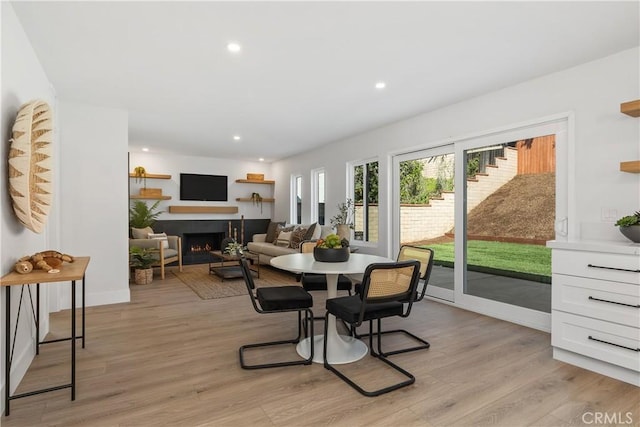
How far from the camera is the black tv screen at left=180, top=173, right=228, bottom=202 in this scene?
7.90 m

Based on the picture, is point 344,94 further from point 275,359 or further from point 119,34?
point 275,359

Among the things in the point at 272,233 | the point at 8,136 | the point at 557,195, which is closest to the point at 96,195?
the point at 8,136

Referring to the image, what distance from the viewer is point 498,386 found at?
2277 mm

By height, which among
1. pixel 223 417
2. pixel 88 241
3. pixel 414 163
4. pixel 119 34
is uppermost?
pixel 119 34

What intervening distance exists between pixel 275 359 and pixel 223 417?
2.55 feet

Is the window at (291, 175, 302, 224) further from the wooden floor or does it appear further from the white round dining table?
the white round dining table

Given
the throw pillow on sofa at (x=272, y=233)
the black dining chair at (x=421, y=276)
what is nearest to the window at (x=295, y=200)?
A: the throw pillow on sofa at (x=272, y=233)

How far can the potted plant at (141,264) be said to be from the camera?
5.45 m

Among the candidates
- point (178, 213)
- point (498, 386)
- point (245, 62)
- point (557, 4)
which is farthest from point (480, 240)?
point (178, 213)

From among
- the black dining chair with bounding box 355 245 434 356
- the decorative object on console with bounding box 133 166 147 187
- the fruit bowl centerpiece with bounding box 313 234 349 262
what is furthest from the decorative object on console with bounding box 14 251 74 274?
the decorative object on console with bounding box 133 166 147 187

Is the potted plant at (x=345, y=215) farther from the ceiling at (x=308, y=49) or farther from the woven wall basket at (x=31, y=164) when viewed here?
the woven wall basket at (x=31, y=164)

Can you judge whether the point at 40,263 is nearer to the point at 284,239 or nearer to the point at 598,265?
the point at 598,265

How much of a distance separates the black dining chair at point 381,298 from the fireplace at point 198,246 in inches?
235

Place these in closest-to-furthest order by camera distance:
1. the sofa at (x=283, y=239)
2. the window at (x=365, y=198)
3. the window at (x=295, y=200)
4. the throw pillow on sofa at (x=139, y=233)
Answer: the window at (x=365, y=198) < the sofa at (x=283, y=239) < the throw pillow on sofa at (x=139, y=233) < the window at (x=295, y=200)
